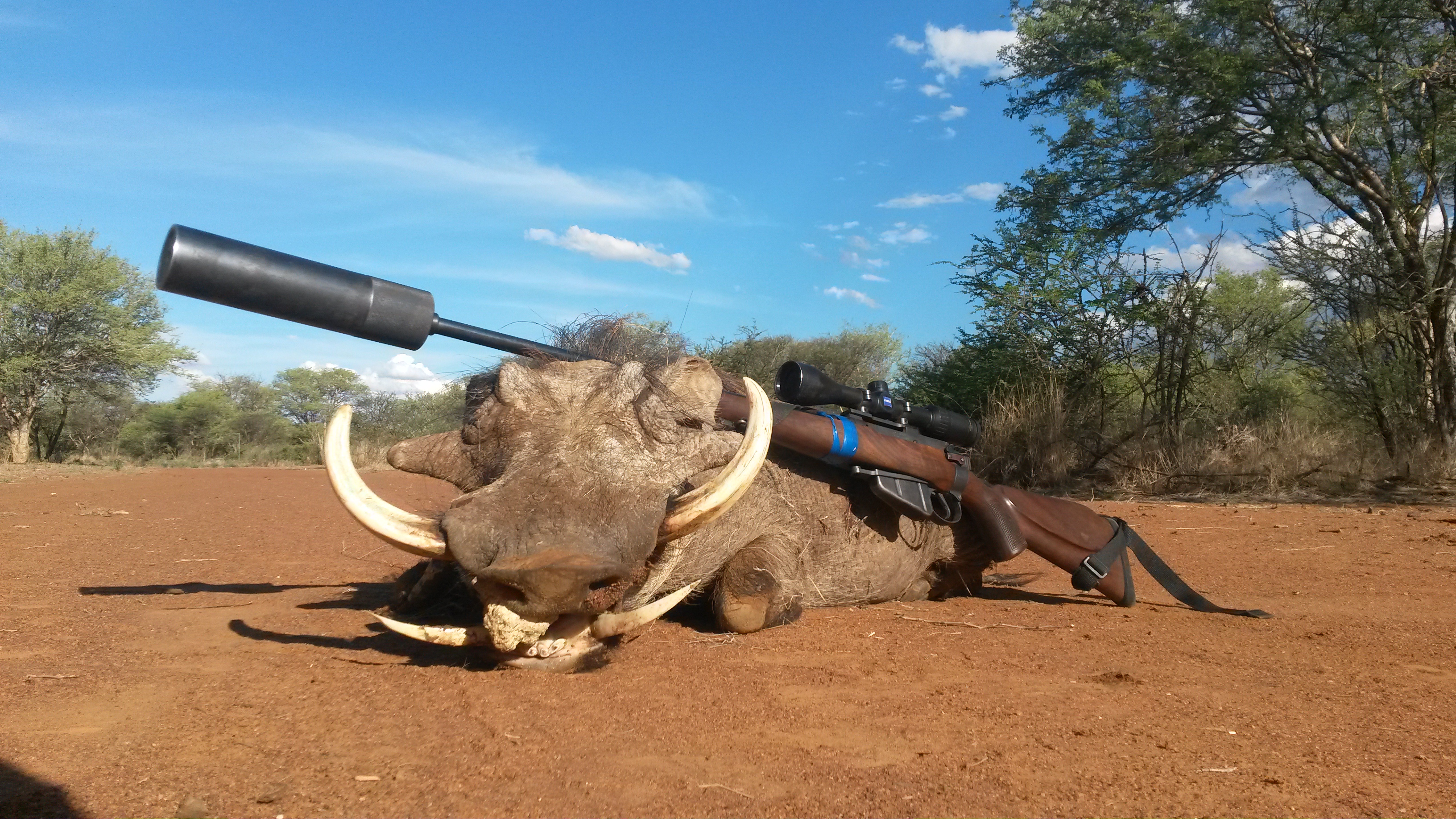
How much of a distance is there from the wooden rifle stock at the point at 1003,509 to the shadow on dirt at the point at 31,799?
284 cm

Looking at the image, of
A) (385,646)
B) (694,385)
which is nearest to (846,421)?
(694,385)

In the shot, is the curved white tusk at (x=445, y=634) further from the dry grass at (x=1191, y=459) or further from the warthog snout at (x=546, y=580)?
the dry grass at (x=1191, y=459)

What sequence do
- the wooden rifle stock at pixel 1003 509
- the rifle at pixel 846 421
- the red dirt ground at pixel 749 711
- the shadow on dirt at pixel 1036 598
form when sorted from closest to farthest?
the red dirt ground at pixel 749 711 → the rifle at pixel 846 421 → the wooden rifle stock at pixel 1003 509 → the shadow on dirt at pixel 1036 598

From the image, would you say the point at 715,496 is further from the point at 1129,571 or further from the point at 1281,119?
the point at 1281,119

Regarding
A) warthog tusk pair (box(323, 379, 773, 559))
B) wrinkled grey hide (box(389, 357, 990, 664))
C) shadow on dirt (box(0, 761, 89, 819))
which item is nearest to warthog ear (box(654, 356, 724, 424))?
wrinkled grey hide (box(389, 357, 990, 664))

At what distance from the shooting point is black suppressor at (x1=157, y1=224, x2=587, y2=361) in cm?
311

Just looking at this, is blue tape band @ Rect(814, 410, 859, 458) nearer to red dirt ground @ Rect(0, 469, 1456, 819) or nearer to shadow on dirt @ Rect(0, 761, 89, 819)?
red dirt ground @ Rect(0, 469, 1456, 819)

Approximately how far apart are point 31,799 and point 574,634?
1.37 meters

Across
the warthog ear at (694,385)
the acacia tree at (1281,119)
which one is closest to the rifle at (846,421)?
the warthog ear at (694,385)

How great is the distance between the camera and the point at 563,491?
274cm

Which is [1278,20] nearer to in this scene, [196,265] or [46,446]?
[196,265]

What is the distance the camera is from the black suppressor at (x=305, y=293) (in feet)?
10.2

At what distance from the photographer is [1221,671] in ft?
10.7

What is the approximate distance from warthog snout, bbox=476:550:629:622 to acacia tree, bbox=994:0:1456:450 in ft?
35.9
